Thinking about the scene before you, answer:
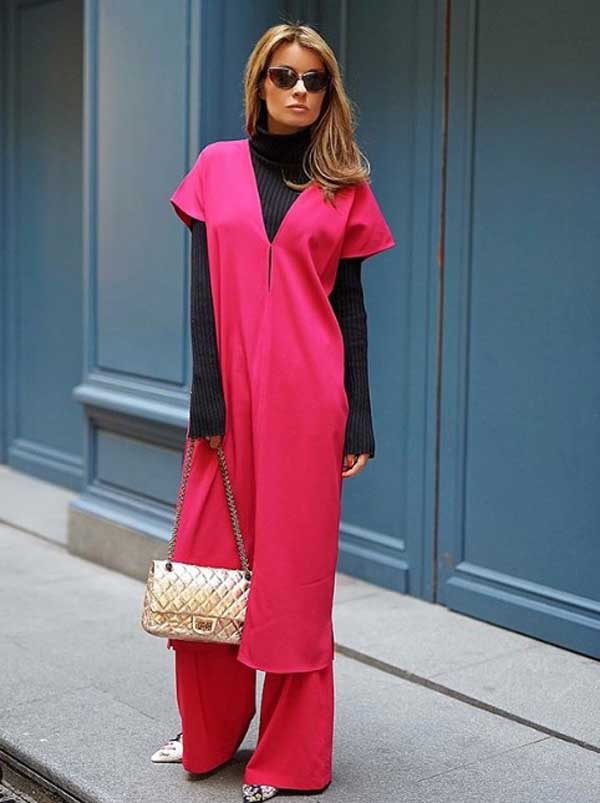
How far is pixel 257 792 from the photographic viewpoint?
4.04m

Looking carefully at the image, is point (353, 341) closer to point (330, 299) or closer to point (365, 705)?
point (330, 299)

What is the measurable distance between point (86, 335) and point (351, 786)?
3469 millimetres

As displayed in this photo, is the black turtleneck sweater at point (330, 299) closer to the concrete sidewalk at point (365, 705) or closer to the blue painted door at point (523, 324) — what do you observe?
the concrete sidewalk at point (365, 705)

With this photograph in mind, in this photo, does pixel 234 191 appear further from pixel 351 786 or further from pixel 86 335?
pixel 86 335

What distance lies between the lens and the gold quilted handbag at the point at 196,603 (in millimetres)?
3871

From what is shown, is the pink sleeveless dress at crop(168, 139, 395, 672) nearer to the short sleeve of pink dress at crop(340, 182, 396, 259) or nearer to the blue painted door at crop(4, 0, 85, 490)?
the short sleeve of pink dress at crop(340, 182, 396, 259)

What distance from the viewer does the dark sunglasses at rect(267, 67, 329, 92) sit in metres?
3.86

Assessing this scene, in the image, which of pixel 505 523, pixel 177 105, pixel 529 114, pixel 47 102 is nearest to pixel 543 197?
pixel 529 114

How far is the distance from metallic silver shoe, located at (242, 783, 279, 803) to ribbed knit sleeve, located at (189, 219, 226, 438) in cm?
101

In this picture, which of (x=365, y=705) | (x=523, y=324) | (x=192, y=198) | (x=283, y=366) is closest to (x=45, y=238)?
(x=523, y=324)

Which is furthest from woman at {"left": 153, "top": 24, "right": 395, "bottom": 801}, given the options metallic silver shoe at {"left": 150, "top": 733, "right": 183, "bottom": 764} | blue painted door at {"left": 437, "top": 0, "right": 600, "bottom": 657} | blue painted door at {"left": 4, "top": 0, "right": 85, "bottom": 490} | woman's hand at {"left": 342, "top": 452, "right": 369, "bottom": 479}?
blue painted door at {"left": 4, "top": 0, "right": 85, "bottom": 490}

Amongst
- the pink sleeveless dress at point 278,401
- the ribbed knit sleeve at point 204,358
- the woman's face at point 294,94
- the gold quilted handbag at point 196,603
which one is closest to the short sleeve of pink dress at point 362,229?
the pink sleeveless dress at point 278,401

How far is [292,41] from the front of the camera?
3.86m

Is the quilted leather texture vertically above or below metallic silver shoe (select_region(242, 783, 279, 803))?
above
